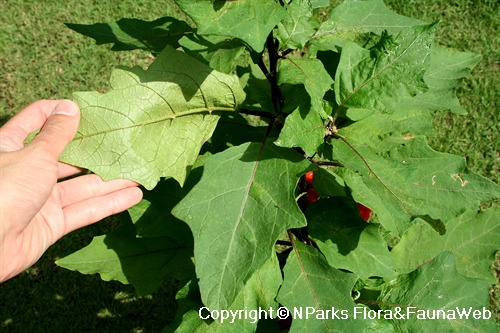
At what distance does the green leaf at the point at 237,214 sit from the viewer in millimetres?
1458

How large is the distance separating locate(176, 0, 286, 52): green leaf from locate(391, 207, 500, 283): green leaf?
1330 mm

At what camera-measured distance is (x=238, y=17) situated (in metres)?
1.24

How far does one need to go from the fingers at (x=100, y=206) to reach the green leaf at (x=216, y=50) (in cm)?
66

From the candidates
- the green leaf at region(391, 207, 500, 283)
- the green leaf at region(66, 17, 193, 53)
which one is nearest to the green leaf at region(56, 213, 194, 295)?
the green leaf at region(66, 17, 193, 53)

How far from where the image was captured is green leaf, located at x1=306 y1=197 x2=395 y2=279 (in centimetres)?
177

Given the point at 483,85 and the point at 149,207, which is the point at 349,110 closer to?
the point at 149,207

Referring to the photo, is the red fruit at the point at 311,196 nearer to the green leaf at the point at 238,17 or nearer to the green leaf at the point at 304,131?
the green leaf at the point at 304,131

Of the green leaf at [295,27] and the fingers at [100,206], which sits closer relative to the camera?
the green leaf at [295,27]

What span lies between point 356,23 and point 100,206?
47.3 inches

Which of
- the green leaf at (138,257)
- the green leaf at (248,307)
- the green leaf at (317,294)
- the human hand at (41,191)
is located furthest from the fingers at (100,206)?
the green leaf at (317,294)

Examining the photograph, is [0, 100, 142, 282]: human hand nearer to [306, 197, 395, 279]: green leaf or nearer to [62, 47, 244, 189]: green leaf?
[62, 47, 244, 189]: green leaf

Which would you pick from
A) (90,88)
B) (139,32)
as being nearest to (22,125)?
(139,32)

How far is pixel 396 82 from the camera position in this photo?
4.81ft

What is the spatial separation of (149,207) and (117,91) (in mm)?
516
